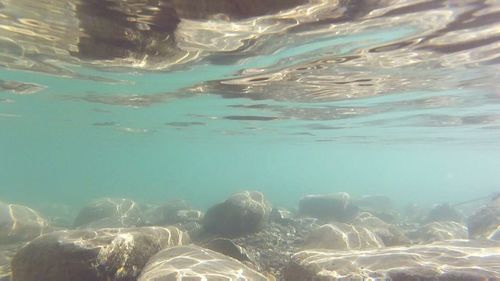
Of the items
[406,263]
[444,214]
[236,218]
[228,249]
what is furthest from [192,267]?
[444,214]

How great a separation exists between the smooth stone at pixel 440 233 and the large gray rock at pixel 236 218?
253 inches

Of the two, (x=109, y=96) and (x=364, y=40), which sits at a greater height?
(x=364, y=40)

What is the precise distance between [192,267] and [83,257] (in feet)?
7.31

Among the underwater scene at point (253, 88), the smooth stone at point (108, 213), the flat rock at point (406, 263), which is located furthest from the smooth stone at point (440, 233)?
the smooth stone at point (108, 213)

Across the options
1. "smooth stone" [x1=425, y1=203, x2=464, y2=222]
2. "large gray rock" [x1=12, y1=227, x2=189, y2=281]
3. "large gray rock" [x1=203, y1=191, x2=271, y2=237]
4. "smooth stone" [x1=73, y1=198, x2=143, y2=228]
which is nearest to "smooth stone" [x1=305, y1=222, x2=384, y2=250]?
"large gray rock" [x1=203, y1=191, x2=271, y2=237]

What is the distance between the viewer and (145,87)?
17281 millimetres

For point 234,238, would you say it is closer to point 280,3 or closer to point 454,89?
point 280,3

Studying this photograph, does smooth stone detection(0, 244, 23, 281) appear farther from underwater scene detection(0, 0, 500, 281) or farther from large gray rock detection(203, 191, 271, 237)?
large gray rock detection(203, 191, 271, 237)

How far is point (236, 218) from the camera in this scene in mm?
12258

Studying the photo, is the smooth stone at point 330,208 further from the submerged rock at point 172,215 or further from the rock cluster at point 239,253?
the submerged rock at point 172,215

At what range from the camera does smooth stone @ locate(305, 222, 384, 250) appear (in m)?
10.0

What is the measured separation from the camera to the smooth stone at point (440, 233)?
14129 mm

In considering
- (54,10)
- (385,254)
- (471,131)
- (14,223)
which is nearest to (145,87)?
(14,223)

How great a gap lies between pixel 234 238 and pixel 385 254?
19.7ft
